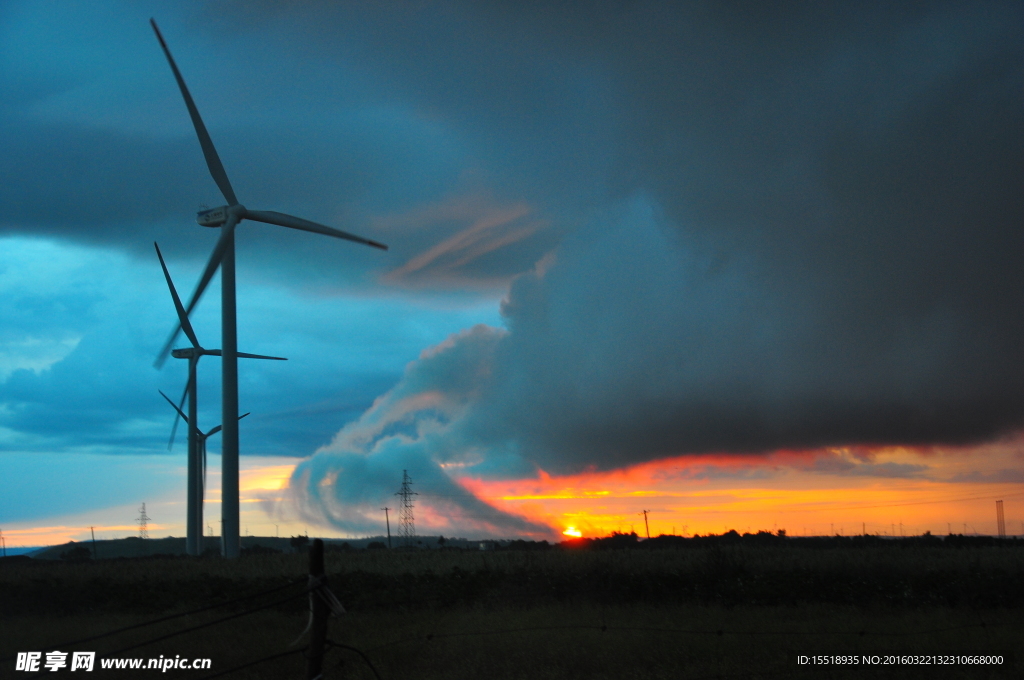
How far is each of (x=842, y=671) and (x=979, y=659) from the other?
12.2 ft

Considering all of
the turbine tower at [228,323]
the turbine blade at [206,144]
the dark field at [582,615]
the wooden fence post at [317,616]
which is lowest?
the dark field at [582,615]

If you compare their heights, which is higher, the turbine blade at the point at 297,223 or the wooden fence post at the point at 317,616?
the turbine blade at the point at 297,223

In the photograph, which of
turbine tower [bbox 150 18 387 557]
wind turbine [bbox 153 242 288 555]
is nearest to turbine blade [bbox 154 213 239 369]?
turbine tower [bbox 150 18 387 557]

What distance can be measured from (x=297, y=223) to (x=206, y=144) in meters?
7.58

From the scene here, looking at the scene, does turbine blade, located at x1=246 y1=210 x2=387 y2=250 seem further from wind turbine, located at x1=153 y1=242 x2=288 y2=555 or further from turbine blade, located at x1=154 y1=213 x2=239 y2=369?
wind turbine, located at x1=153 y1=242 x2=288 y2=555

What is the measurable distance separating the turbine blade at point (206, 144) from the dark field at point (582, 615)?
81.5 ft

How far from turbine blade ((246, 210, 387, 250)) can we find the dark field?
17792 mm

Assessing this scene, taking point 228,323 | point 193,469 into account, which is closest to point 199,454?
point 193,469

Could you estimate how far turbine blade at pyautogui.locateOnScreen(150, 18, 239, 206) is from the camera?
1881 inches

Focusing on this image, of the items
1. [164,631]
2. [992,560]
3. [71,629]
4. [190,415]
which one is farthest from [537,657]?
[190,415]

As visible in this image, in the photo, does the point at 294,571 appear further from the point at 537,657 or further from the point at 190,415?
the point at 190,415

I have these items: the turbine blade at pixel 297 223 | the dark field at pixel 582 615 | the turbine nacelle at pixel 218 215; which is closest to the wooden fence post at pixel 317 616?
the dark field at pixel 582 615

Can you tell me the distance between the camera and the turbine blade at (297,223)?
45.9m

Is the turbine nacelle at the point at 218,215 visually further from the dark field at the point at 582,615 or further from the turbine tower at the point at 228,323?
the dark field at the point at 582,615
